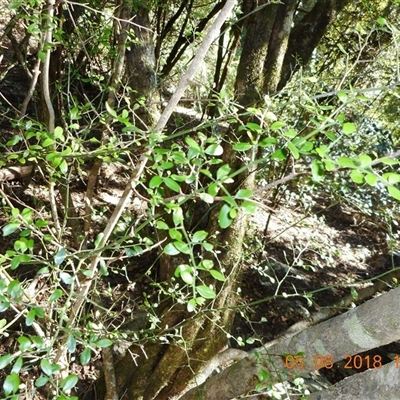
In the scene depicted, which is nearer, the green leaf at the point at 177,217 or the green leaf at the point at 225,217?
the green leaf at the point at 225,217

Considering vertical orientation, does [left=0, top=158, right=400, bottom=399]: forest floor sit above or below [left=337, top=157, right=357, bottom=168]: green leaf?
below

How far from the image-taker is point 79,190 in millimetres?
5348

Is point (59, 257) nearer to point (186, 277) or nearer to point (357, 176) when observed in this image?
point (186, 277)

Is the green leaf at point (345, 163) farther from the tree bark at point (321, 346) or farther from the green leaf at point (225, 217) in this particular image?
the tree bark at point (321, 346)

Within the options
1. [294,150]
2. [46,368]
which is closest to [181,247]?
[294,150]

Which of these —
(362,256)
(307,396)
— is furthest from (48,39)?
(362,256)

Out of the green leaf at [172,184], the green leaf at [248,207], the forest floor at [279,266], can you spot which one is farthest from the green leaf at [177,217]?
the forest floor at [279,266]

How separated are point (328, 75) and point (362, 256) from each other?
3.10m

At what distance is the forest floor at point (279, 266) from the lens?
3.74 m

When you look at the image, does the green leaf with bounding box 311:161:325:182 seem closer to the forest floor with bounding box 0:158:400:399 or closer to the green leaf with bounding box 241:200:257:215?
the green leaf with bounding box 241:200:257:215

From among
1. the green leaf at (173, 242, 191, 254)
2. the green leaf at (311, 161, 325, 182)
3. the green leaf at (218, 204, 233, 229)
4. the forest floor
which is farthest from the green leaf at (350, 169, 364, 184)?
the forest floor

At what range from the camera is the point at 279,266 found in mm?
5285

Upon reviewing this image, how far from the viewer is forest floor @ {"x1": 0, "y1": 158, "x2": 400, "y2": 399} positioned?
374 centimetres

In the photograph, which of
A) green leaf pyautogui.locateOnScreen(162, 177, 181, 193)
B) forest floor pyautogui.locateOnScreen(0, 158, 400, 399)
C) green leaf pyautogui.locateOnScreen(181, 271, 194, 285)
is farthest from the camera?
forest floor pyautogui.locateOnScreen(0, 158, 400, 399)
